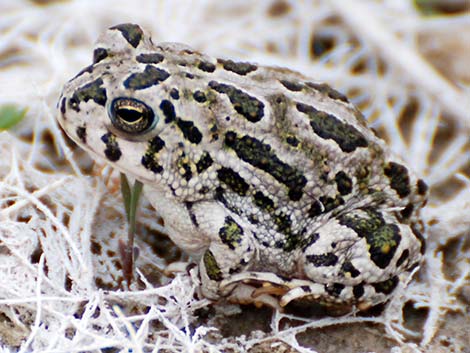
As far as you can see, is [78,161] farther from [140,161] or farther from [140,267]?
[140,161]

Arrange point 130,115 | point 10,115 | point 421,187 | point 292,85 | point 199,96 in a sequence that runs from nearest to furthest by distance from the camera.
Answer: point 130,115 → point 199,96 → point 292,85 → point 421,187 → point 10,115

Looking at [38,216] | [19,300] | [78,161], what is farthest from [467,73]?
[19,300]

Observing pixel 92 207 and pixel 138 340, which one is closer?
pixel 138 340

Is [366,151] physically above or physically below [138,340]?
above

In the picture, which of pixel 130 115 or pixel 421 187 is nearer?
pixel 130 115

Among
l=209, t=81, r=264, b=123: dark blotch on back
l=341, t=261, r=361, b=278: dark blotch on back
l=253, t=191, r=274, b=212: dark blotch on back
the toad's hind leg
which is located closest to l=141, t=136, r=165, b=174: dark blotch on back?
l=209, t=81, r=264, b=123: dark blotch on back

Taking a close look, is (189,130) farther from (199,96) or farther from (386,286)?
(386,286)

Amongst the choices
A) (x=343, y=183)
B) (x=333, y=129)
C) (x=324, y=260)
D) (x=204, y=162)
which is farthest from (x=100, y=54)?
(x=324, y=260)
